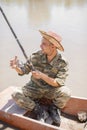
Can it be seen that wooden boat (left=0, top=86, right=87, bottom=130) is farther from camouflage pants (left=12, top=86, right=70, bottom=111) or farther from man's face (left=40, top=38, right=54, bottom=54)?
man's face (left=40, top=38, right=54, bottom=54)

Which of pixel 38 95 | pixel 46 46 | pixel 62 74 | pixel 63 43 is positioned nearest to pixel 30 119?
pixel 38 95

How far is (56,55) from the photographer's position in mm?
3182

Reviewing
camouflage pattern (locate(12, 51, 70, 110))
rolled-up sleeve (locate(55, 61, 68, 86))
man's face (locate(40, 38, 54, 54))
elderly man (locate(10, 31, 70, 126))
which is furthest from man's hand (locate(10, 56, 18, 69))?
rolled-up sleeve (locate(55, 61, 68, 86))

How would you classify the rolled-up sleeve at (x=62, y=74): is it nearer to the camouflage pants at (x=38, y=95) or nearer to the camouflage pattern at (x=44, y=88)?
the camouflage pattern at (x=44, y=88)

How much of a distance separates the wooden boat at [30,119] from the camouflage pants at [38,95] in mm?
84

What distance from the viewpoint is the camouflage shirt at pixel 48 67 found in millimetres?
3137

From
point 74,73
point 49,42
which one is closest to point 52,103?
point 49,42

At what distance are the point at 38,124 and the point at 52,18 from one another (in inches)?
280

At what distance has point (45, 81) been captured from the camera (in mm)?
3096

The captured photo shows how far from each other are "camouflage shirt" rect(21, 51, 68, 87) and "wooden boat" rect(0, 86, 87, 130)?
33 centimetres

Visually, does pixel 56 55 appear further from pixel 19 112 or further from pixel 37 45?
pixel 37 45

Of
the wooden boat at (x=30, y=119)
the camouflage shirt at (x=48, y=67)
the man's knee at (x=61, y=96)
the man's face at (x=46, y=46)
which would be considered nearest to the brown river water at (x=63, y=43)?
the wooden boat at (x=30, y=119)

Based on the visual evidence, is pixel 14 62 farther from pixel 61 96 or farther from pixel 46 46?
pixel 61 96

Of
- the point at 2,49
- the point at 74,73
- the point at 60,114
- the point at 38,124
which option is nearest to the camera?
the point at 38,124
